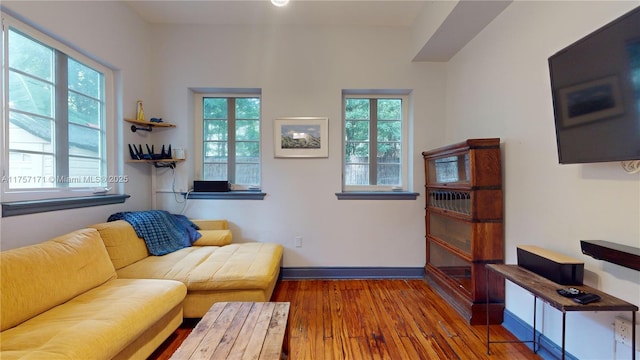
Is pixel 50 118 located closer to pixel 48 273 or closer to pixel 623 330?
pixel 48 273

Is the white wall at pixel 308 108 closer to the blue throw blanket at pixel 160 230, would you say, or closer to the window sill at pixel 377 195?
the window sill at pixel 377 195

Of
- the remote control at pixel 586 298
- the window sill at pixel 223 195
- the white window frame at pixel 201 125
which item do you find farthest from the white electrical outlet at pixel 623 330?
the white window frame at pixel 201 125

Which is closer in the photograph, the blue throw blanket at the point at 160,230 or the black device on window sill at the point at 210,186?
the blue throw blanket at the point at 160,230

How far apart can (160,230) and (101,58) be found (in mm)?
1608

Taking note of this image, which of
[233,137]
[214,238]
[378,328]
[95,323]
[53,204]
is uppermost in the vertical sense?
[233,137]

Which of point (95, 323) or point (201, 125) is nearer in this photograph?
point (95, 323)

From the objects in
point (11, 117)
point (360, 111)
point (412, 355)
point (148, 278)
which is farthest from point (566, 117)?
point (11, 117)

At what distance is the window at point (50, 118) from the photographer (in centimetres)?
163

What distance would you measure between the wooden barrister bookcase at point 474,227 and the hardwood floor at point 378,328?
15 centimetres

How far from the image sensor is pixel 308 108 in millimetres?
2846

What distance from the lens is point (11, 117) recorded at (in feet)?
5.31

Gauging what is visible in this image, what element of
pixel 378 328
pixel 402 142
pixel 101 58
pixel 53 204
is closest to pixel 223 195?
pixel 53 204

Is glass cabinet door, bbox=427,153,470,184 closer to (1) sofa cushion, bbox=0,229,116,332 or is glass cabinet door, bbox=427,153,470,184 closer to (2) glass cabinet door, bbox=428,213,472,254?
(2) glass cabinet door, bbox=428,213,472,254

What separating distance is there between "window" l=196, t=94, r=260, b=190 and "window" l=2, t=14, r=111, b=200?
938 mm
